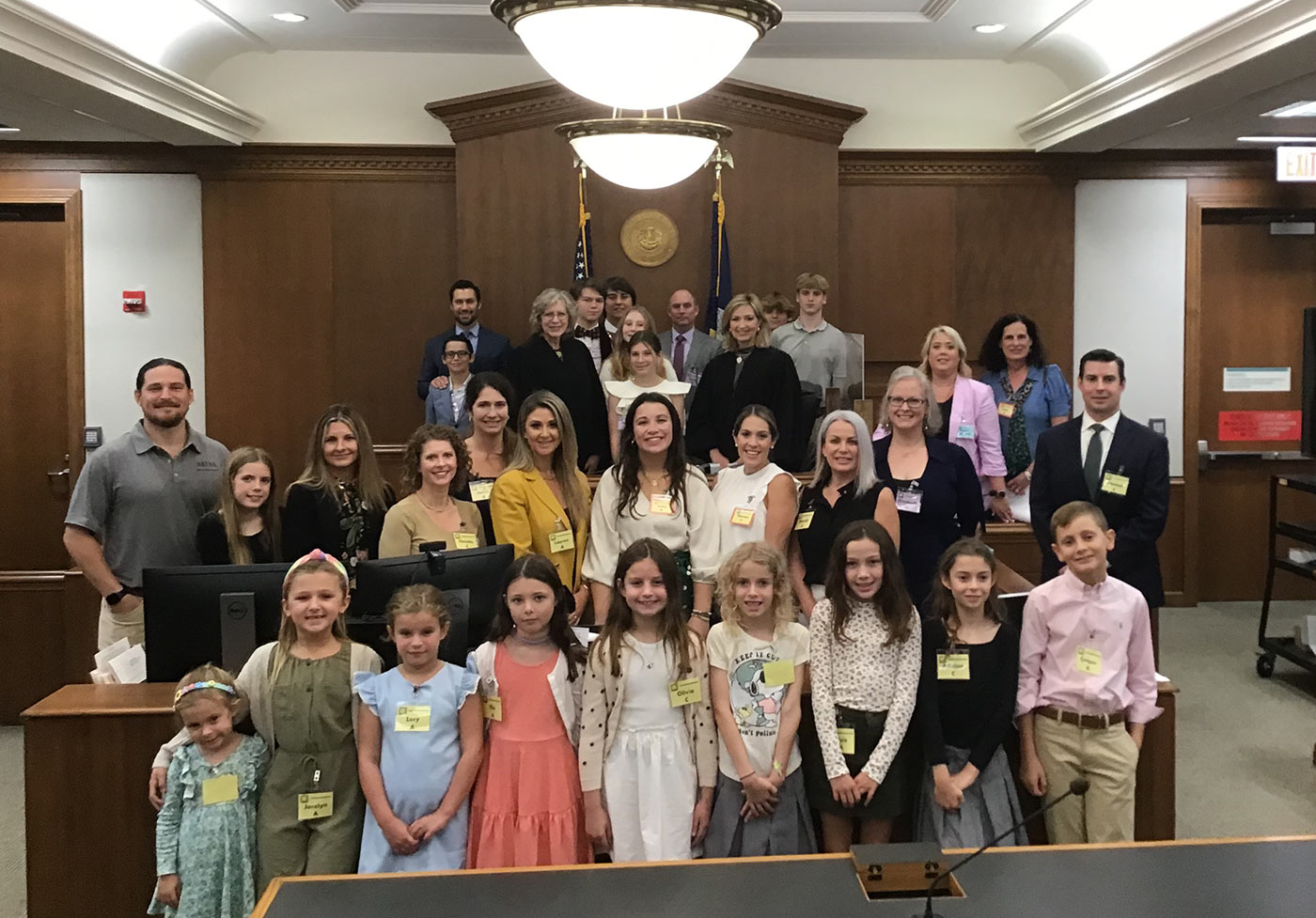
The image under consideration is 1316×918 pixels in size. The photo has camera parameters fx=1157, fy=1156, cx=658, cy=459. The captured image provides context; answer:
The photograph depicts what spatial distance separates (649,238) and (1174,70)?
9.64 feet

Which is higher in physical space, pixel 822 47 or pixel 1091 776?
pixel 822 47

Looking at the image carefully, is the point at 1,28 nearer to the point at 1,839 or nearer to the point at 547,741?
the point at 1,839

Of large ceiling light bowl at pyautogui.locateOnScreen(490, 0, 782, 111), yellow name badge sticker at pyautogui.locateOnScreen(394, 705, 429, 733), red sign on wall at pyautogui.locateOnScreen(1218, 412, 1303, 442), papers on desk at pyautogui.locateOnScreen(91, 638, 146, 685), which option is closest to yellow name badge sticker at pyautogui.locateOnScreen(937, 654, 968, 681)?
yellow name badge sticker at pyautogui.locateOnScreen(394, 705, 429, 733)

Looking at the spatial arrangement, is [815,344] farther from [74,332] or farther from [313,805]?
[74,332]

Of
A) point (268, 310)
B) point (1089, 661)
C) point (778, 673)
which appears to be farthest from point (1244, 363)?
point (268, 310)

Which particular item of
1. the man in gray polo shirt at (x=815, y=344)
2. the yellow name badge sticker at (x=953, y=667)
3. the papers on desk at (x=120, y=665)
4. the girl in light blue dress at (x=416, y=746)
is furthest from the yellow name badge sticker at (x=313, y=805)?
the man in gray polo shirt at (x=815, y=344)

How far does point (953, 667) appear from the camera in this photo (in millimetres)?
3172

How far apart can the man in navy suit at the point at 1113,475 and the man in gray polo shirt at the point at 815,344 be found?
1778mm

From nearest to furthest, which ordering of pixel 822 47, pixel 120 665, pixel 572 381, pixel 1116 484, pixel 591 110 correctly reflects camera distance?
pixel 120 665 → pixel 1116 484 → pixel 572 381 → pixel 591 110 → pixel 822 47

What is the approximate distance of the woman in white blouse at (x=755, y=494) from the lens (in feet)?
12.6

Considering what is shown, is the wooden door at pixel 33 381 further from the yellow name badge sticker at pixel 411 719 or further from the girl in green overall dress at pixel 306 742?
the yellow name badge sticker at pixel 411 719

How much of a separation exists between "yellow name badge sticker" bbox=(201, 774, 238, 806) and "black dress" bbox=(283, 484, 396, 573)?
0.83m

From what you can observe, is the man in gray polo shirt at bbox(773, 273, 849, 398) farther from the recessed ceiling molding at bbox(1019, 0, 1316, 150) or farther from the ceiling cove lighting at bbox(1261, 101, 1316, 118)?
the ceiling cove lighting at bbox(1261, 101, 1316, 118)

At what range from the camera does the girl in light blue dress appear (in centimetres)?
298
